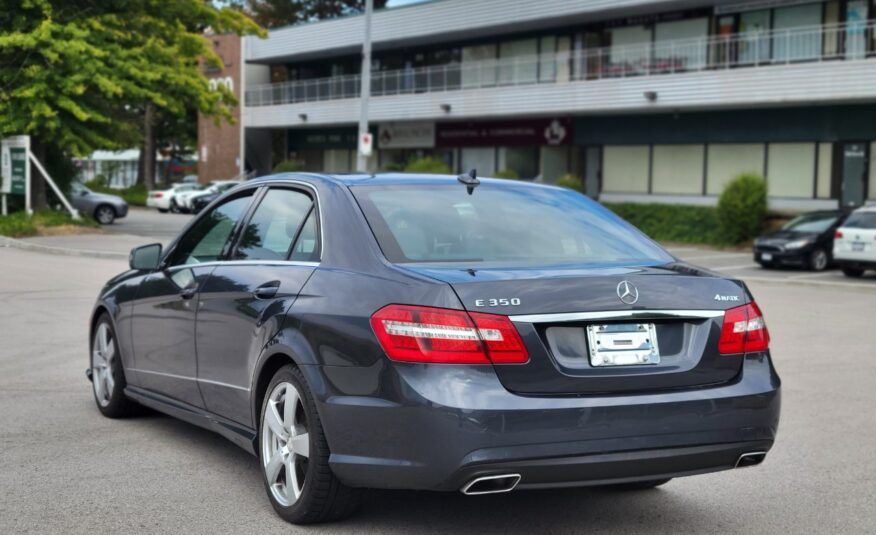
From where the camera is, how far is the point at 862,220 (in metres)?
24.1

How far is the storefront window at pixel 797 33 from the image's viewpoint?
34156 mm

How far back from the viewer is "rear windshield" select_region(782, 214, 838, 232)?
2702 cm

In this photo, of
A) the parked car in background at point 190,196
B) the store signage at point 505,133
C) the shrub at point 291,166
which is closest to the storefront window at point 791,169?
the store signage at point 505,133

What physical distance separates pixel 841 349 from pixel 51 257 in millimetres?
17509

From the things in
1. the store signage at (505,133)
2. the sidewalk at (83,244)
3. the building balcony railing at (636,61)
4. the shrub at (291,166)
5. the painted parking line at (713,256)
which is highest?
the building balcony railing at (636,61)

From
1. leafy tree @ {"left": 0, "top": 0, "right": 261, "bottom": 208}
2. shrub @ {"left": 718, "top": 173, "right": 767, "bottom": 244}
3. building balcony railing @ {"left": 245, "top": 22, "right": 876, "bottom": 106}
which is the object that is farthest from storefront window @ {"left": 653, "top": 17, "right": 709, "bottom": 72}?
leafy tree @ {"left": 0, "top": 0, "right": 261, "bottom": 208}

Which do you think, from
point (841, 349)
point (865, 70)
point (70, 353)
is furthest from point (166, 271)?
point (865, 70)

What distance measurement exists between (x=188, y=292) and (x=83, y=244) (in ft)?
72.3

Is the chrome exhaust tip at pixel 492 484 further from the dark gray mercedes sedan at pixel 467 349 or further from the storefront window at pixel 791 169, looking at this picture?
the storefront window at pixel 791 169

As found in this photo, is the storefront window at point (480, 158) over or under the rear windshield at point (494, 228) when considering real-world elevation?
over

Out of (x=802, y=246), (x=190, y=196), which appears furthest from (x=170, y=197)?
(x=802, y=246)

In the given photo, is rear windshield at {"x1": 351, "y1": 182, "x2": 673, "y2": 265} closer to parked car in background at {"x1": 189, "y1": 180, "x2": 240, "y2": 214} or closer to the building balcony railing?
the building balcony railing

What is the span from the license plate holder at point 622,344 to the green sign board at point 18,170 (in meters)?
28.8

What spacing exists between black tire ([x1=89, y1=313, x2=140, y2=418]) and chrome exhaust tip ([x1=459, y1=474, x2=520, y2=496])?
354 cm
